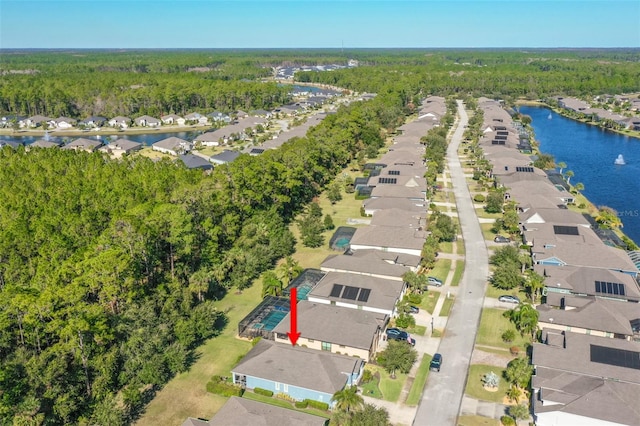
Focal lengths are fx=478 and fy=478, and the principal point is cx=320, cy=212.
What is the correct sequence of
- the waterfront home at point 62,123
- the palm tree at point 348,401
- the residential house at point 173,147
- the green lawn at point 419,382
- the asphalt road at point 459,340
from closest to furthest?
the palm tree at point 348,401 → the asphalt road at point 459,340 → the green lawn at point 419,382 → the residential house at point 173,147 → the waterfront home at point 62,123

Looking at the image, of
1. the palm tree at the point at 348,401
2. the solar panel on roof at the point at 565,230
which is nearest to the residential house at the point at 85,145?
the solar panel on roof at the point at 565,230

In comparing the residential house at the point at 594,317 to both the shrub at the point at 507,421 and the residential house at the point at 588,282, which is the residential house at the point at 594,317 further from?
the shrub at the point at 507,421

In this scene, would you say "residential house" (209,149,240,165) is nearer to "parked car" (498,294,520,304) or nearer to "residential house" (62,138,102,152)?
"residential house" (62,138,102,152)

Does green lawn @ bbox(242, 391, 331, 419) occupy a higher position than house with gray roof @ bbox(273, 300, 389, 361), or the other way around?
house with gray roof @ bbox(273, 300, 389, 361)

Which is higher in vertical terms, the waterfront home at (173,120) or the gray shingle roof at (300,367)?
the waterfront home at (173,120)

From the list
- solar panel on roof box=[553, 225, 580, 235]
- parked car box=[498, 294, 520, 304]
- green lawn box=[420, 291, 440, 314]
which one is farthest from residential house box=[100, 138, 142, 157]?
parked car box=[498, 294, 520, 304]

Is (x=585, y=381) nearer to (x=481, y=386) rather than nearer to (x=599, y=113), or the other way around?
(x=481, y=386)
